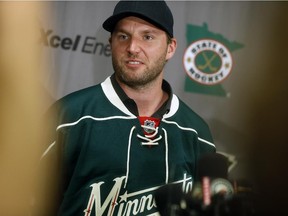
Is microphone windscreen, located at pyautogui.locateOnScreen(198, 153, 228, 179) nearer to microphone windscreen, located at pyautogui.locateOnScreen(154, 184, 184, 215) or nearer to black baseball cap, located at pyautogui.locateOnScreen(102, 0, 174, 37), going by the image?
microphone windscreen, located at pyautogui.locateOnScreen(154, 184, 184, 215)

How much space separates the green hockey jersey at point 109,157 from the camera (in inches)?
35.9

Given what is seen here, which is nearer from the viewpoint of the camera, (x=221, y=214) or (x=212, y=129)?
(x=221, y=214)

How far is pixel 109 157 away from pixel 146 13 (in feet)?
1.00

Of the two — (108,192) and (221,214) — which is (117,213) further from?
(221,214)

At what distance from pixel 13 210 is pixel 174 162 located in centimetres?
35

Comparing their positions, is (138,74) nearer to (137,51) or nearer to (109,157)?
(137,51)

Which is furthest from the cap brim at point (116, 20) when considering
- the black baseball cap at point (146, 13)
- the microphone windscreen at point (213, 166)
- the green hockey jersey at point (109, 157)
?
the microphone windscreen at point (213, 166)

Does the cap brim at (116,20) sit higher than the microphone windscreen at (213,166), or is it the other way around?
the cap brim at (116,20)

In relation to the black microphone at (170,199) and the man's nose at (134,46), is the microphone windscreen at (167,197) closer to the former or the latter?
the black microphone at (170,199)

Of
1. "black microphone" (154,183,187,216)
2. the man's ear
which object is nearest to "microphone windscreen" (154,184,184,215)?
"black microphone" (154,183,187,216)

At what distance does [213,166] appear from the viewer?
3.01ft

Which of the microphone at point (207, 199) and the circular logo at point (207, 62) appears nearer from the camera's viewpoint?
the microphone at point (207, 199)

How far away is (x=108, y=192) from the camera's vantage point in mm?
917

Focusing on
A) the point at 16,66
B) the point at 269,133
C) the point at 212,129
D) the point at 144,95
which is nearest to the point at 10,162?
the point at 16,66
